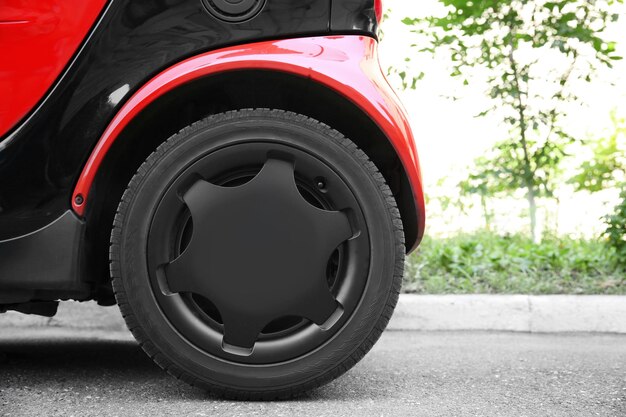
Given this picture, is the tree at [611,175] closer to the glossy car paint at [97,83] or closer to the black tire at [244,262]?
the black tire at [244,262]

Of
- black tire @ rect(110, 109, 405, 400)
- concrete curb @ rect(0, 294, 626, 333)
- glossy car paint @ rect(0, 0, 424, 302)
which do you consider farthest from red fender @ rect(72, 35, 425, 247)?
concrete curb @ rect(0, 294, 626, 333)

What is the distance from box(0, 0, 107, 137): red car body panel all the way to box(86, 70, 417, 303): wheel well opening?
0.25m

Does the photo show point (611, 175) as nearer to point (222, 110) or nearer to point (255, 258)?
point (222, 110)

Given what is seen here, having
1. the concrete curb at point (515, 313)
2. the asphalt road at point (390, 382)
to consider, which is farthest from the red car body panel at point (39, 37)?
the concrete curb at point (515, 313)

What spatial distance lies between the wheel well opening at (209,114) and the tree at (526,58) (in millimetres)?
2937

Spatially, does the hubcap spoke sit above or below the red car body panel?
below

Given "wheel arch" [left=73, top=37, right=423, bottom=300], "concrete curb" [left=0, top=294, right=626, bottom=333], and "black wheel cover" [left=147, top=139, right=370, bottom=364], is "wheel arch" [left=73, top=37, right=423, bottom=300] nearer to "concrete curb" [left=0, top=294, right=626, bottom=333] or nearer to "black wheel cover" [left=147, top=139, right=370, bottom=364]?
"black wheel cover" [left=147, top=139, right=370, bottom=364]

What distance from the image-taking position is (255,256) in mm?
1783

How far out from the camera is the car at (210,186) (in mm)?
1782

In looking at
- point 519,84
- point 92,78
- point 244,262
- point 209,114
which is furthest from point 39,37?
point 519,84

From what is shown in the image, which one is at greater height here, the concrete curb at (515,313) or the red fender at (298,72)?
the red fender at (298,72)

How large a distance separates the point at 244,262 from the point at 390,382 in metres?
0.67

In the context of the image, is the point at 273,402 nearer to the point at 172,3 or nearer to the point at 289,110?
the point at 289,110

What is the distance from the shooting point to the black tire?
70.2 inches
